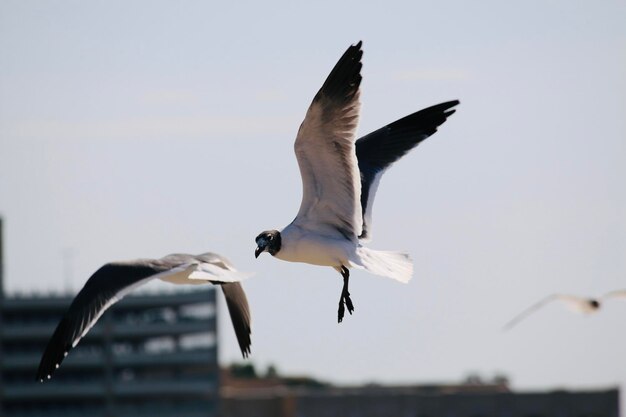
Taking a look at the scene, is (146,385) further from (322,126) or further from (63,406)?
(322,126)

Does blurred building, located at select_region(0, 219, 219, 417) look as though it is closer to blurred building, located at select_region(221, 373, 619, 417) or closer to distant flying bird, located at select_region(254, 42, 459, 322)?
blurred building, located at select_region(221, 373, 619, 417)

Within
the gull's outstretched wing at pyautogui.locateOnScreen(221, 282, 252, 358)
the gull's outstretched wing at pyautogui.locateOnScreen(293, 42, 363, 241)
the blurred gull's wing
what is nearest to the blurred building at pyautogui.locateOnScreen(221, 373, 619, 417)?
the gull's outstretched wing at pyautogui.locateOnScreen(221, 282, 252, 358)

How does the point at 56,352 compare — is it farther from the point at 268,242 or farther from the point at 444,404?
the point at 444,404

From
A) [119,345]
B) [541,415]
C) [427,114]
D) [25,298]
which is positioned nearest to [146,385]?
[119,345]

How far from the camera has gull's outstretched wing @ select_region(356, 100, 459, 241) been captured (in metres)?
20.8

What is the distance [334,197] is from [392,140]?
8.93ft

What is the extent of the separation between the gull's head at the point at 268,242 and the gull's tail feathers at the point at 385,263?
0.89 m

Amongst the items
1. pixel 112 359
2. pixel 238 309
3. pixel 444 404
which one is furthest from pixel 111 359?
pixel 238 309

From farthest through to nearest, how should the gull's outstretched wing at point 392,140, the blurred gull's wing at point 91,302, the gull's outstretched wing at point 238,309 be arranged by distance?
the gull's outstretched wing at point 238,309 < the gull's outstretched wing at point 392,140 < the blurred gull's wing at point 91,302

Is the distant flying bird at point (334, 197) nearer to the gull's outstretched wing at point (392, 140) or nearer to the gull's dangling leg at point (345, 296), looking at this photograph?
the gull's dangling leg at point (345, 296)

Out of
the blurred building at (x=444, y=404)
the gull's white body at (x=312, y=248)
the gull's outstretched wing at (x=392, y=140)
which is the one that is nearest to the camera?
the gull's white body at (x=312, y=248)

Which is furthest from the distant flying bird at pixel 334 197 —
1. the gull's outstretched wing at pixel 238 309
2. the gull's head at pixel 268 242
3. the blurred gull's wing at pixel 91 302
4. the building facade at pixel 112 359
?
the building facade at pixel 112 359

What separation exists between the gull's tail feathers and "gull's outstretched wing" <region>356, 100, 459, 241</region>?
1535mm

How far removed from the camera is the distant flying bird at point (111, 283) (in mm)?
18125
